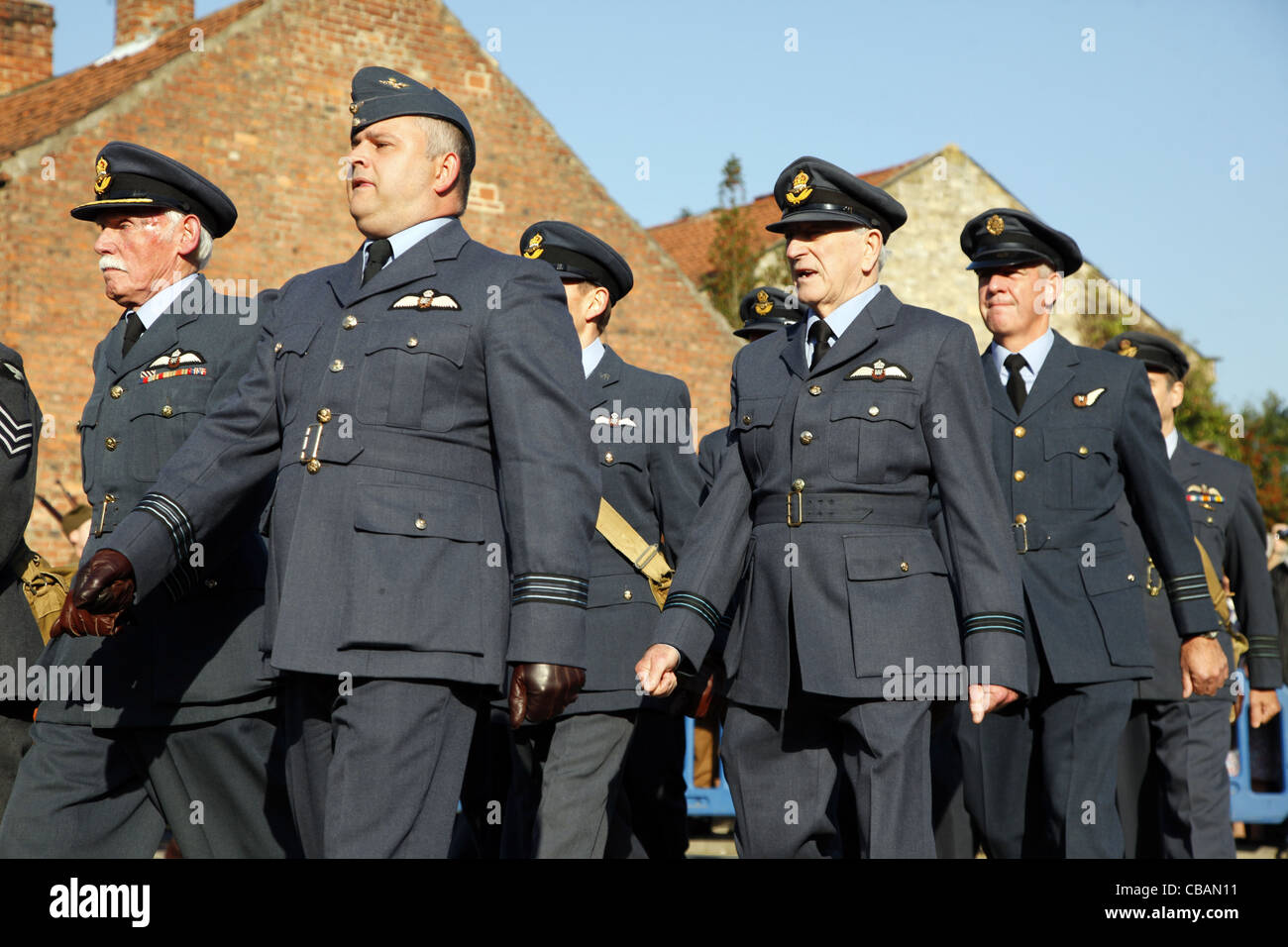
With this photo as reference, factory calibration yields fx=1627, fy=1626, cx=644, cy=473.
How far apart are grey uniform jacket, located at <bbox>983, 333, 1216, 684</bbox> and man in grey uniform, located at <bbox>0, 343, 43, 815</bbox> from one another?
3.61 metres

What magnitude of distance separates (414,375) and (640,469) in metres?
2.72

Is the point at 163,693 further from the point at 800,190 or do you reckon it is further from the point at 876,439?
the point at 800,190

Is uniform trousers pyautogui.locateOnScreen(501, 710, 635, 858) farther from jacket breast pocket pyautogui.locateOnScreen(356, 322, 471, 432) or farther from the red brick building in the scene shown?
the red brick building

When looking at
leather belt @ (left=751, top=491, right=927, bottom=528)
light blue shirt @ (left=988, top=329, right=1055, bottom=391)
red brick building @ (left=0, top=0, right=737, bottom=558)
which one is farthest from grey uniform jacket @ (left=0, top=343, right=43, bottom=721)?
red brick building @ (left=0, top=0, right=737, bottom=558)

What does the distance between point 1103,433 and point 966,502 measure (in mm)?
1637

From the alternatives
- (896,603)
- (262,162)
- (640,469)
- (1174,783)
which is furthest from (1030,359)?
(262,162)

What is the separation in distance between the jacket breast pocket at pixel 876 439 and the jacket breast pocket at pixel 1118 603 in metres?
1.50

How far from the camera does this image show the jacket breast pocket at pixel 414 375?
13.4ft

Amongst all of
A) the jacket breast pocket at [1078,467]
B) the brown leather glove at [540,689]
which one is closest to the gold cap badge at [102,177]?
the brown leather glove at [540,689]

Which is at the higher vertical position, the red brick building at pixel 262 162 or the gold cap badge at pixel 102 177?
the red brick building at pixel 262 162

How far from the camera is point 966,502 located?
16.1 feet

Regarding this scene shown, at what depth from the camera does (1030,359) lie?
6523 mm

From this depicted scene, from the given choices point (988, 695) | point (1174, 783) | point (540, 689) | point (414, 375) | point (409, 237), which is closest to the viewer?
point (540, 689)

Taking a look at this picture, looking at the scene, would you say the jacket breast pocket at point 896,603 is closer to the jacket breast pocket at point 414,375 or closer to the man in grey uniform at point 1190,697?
the jacket breast pocket at point 414,375
